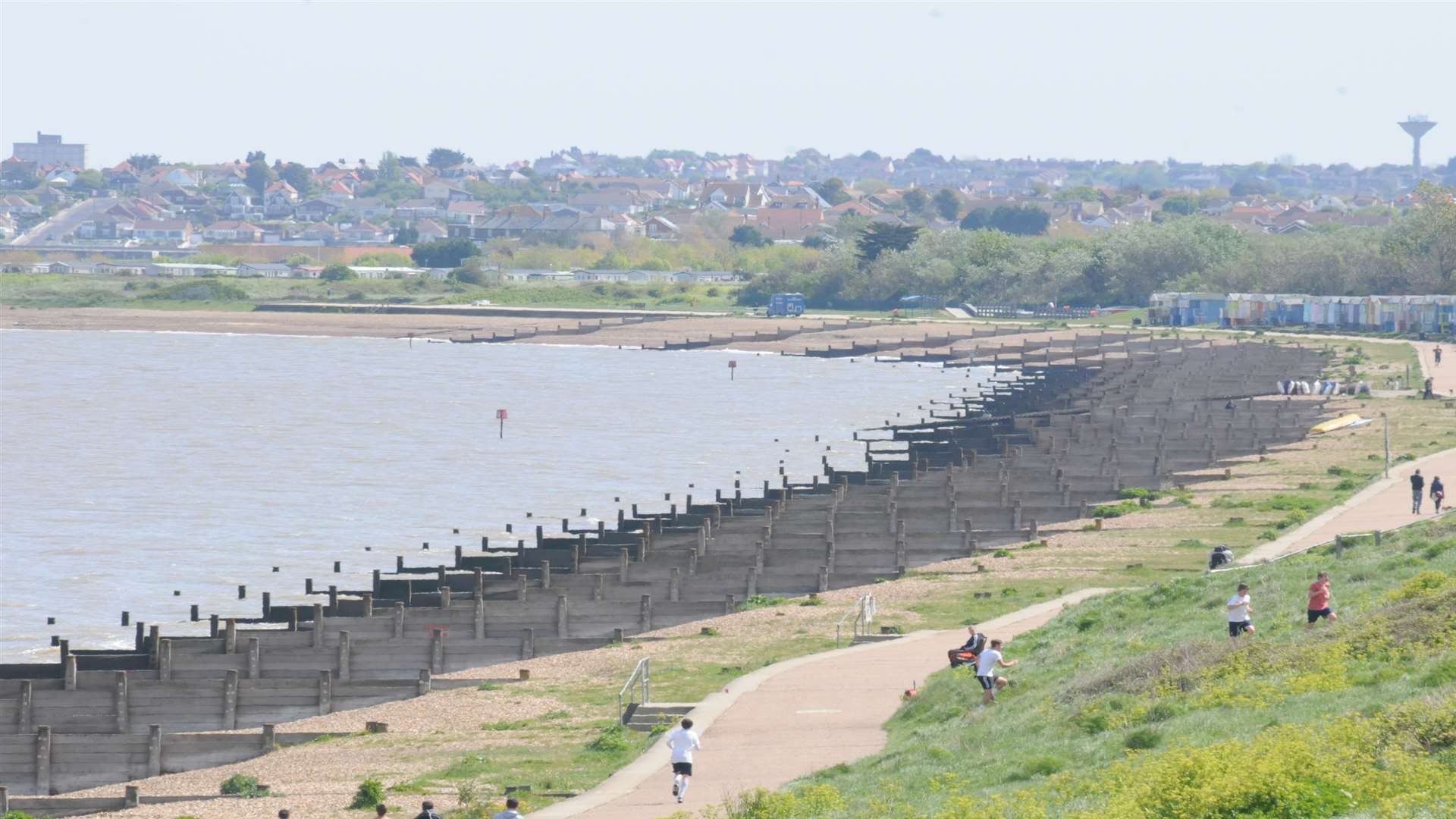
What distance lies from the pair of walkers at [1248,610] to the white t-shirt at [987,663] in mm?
3617

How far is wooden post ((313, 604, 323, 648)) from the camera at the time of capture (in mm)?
41062

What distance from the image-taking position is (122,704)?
3625 cm

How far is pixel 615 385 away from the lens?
139 m

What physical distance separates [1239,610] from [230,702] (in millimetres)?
17599

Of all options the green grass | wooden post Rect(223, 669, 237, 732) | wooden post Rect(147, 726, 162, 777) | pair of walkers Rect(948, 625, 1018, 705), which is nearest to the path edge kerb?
the green grass

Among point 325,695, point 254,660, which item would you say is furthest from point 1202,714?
point 254,660

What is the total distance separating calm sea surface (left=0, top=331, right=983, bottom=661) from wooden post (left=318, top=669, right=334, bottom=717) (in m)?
10.5

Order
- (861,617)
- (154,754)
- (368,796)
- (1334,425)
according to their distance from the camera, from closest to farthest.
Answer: (368,796) → (154,754) → (861,617) → (1334,425)

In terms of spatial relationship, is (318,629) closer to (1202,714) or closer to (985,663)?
(985,663)

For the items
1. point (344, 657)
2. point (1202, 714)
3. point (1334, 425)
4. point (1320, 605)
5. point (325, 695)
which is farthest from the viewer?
point (1334, 425)

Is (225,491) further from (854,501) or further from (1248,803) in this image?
(1248,803)

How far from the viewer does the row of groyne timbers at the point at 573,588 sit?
36156 mm

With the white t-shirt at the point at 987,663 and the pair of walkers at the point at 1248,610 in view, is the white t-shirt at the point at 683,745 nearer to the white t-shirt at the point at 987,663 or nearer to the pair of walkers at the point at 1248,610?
the white t-shirt at the point at 987,663

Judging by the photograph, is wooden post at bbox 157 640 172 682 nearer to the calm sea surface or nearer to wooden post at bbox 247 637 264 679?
wooden post at bbox 247 637 264 679
